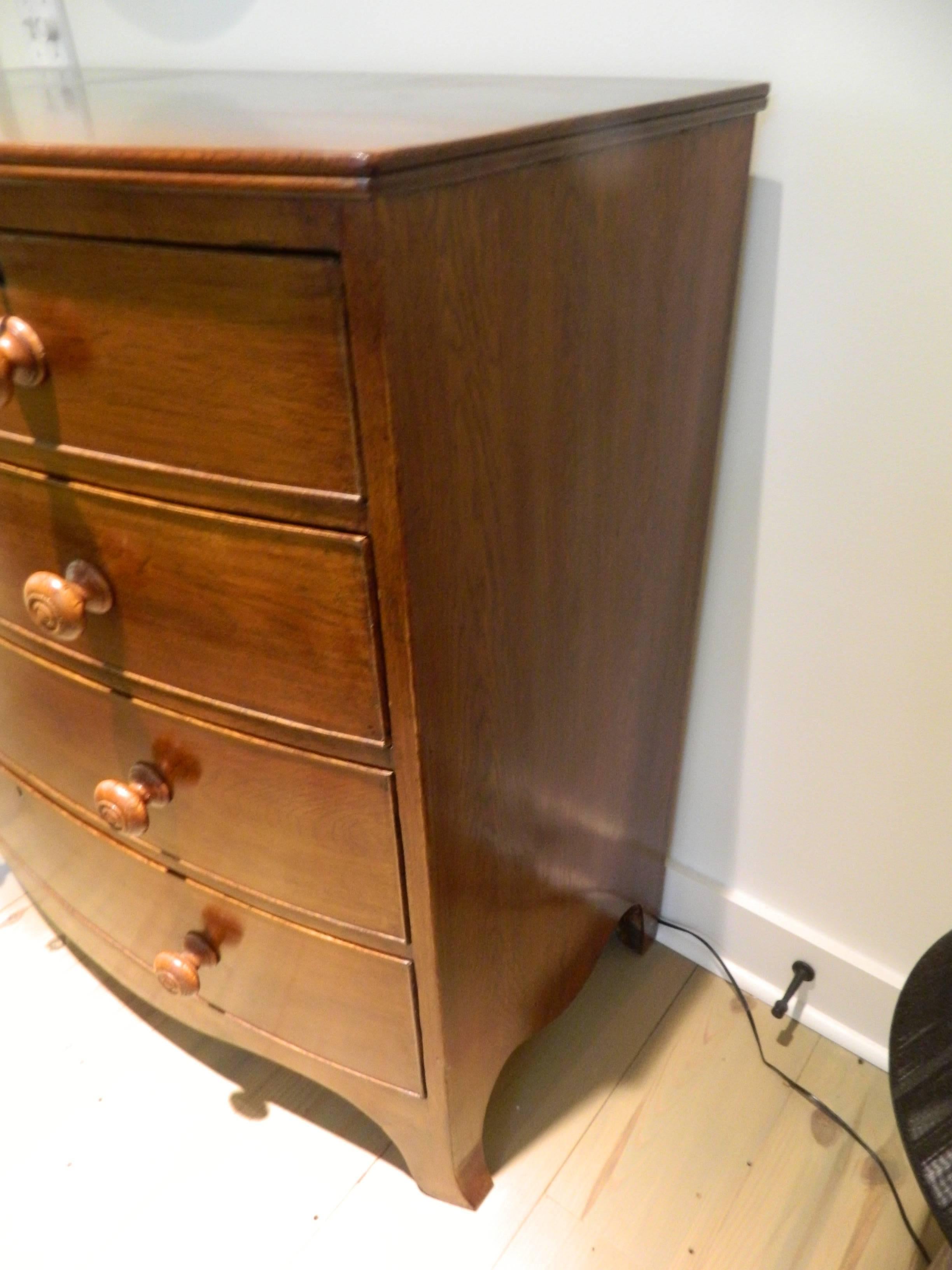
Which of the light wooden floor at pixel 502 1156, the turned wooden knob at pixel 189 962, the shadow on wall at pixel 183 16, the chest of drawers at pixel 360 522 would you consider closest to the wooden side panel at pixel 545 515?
the chest of drawers at pixel 360 522

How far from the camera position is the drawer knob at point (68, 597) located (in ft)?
2.09

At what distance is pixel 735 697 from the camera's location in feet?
3.31

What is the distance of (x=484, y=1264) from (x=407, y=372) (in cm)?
87

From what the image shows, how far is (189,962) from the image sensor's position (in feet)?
2.71

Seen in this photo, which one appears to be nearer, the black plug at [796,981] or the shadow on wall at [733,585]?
the shadow on wall at [733,585]

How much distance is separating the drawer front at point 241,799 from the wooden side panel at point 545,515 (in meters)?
0.05

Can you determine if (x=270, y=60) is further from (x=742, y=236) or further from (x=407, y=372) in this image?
(x=407, y=372)

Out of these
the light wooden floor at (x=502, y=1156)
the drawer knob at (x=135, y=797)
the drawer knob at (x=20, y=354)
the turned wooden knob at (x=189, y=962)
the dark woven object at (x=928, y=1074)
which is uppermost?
the drawer knob at (x=20, y=354)

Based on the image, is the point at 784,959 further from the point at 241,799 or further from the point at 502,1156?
the point at 241,799

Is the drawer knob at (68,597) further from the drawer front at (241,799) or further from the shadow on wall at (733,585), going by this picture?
the shadow on wall at (733,585)

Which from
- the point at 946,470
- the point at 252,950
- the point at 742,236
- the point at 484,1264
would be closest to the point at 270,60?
the point at 742,236

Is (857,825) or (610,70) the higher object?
(610,70)

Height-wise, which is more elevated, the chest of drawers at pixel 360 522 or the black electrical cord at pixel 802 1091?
the chest of drawers at pixel 360 522

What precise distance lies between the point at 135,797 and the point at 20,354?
34 centimetres
